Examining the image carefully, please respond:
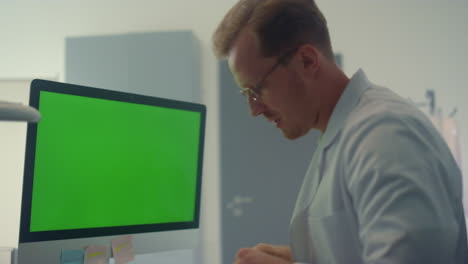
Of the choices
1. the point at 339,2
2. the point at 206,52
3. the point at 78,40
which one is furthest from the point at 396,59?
the point at 78,40

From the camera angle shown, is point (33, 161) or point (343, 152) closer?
point (343, 152)

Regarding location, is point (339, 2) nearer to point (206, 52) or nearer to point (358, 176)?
point (206, 52)

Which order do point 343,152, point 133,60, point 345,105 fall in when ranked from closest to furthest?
point 343,152
point 345,105
point 133,60

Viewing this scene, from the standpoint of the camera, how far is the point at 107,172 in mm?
1078

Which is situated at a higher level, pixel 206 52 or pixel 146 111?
pixel 206 52

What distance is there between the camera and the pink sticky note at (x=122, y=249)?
106cm

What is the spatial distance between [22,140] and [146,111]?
2.75ft

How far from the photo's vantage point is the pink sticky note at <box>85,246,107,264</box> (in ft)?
3.34

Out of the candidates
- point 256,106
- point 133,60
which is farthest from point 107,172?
point 133,60

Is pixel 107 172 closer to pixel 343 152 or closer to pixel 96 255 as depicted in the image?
pixel 96 255

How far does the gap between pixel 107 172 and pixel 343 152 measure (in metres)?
0.58

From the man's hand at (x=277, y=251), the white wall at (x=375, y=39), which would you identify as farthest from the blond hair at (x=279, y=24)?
the white wall at (x=375, y=39)

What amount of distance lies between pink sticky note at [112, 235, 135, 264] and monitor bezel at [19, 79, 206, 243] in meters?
0.02

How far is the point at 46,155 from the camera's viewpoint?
98 cm
